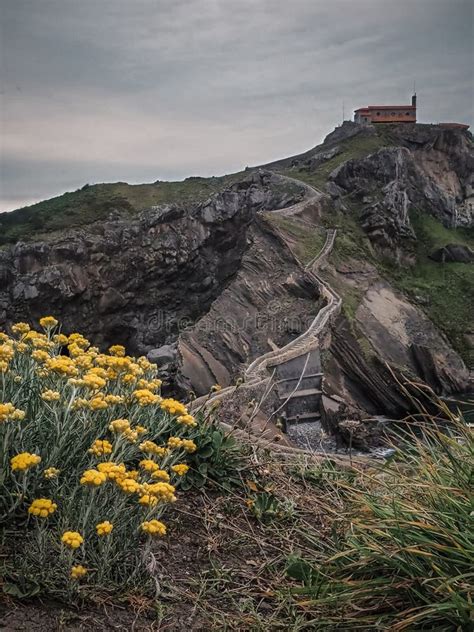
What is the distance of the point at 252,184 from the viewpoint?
5994 cm

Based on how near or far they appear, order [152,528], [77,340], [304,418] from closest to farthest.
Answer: [152,528], [77,340], [304,418]

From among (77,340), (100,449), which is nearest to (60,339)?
(77,340)

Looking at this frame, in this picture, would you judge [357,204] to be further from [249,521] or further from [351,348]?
[249,521]

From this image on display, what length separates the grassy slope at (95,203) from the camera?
60.1 metres

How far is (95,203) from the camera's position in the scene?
218 feet

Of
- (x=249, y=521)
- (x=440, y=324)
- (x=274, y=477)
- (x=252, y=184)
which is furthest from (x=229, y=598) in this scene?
(x=252, y=184)

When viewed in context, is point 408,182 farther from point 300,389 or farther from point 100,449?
point 100,449

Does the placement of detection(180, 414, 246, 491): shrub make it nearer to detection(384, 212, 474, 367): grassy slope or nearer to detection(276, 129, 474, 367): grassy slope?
detection(276, 129, 474, 367): grassy slope

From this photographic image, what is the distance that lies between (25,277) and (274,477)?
46.9 m

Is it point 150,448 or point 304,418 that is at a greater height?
point 150,448

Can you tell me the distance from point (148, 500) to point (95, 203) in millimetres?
66354

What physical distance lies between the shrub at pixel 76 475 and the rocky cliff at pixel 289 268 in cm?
2593

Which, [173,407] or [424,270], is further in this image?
[424,270]

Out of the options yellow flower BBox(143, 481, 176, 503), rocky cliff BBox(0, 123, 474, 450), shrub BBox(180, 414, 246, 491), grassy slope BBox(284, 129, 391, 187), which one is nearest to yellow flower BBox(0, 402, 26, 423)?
yellow flower BBox(143, 481, 176, 503)
